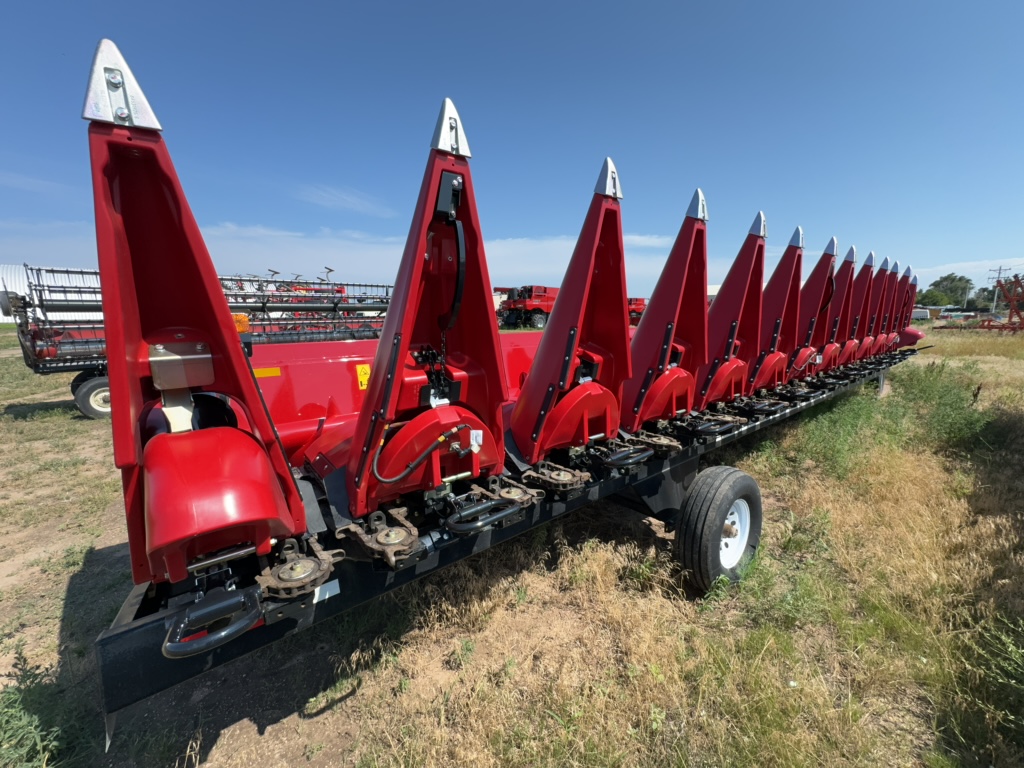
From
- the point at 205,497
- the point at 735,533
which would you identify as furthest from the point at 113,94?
the point at 735,533

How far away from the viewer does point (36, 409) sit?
30.3ft

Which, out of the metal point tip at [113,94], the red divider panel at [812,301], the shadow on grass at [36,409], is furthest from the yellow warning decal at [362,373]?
the shadow on grass at [36,409]

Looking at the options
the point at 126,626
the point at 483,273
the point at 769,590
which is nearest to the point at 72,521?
the point at 126,626

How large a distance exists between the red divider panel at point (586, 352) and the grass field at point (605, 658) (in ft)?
3.78

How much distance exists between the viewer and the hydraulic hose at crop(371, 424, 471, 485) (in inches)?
80.8

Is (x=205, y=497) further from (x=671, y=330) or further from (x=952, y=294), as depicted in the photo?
(x=952, y=294)

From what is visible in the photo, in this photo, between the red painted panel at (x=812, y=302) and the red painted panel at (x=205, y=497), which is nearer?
the red painted panel at (x=205, y=497)

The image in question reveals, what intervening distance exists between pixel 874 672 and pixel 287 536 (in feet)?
10.1

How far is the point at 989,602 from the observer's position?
2797 mm

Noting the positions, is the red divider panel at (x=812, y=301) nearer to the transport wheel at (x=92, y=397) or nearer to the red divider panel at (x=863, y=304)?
the red divider panel at (x=863, y=304)

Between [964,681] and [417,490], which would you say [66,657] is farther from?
[964,681]

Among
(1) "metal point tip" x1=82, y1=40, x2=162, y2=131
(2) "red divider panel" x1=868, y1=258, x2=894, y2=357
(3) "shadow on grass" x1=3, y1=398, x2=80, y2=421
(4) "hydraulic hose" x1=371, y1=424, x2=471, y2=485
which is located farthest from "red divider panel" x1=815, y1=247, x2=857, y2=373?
(3) "shadow on grass" x1=3, y1=398, x2=80, y2=421

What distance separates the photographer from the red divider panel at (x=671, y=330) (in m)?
3.25

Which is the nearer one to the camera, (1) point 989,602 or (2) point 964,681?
(2) point 964,681
